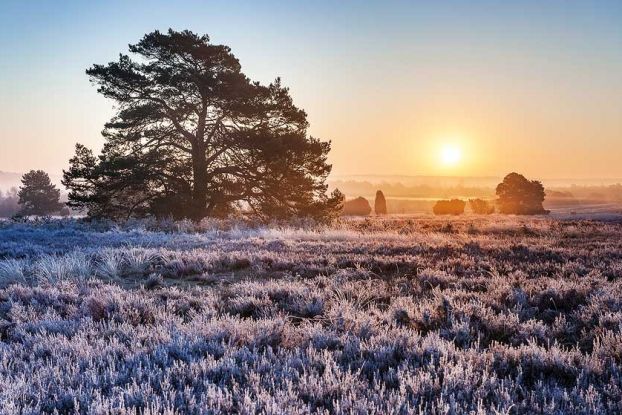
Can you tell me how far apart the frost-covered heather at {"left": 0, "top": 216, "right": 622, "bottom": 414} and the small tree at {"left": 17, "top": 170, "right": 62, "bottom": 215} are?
192ft

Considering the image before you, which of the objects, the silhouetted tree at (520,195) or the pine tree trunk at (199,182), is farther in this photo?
the silhouetted tree at (520,195)

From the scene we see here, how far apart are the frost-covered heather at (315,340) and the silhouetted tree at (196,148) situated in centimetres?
1439

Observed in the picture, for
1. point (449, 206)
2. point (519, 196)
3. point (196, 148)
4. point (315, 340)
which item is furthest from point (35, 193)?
point (315, 340)

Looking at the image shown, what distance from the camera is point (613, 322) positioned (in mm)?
5172

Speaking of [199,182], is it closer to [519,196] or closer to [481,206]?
[519,196]

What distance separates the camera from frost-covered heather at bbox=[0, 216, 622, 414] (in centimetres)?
326

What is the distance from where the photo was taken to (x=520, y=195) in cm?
5700

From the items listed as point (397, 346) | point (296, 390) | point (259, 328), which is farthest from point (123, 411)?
point (397, 346)

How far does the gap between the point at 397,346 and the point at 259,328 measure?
1.49 meters

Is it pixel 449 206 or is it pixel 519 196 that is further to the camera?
pixel 449 206

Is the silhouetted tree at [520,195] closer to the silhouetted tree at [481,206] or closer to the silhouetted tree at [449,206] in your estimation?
the silhouetted tree at [449,206]

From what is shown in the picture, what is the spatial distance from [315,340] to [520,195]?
58.6m

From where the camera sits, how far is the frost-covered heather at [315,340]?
326 centimetres

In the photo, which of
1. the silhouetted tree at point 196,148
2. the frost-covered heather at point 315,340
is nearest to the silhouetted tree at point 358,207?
the silhouetted tree at point 196,148
